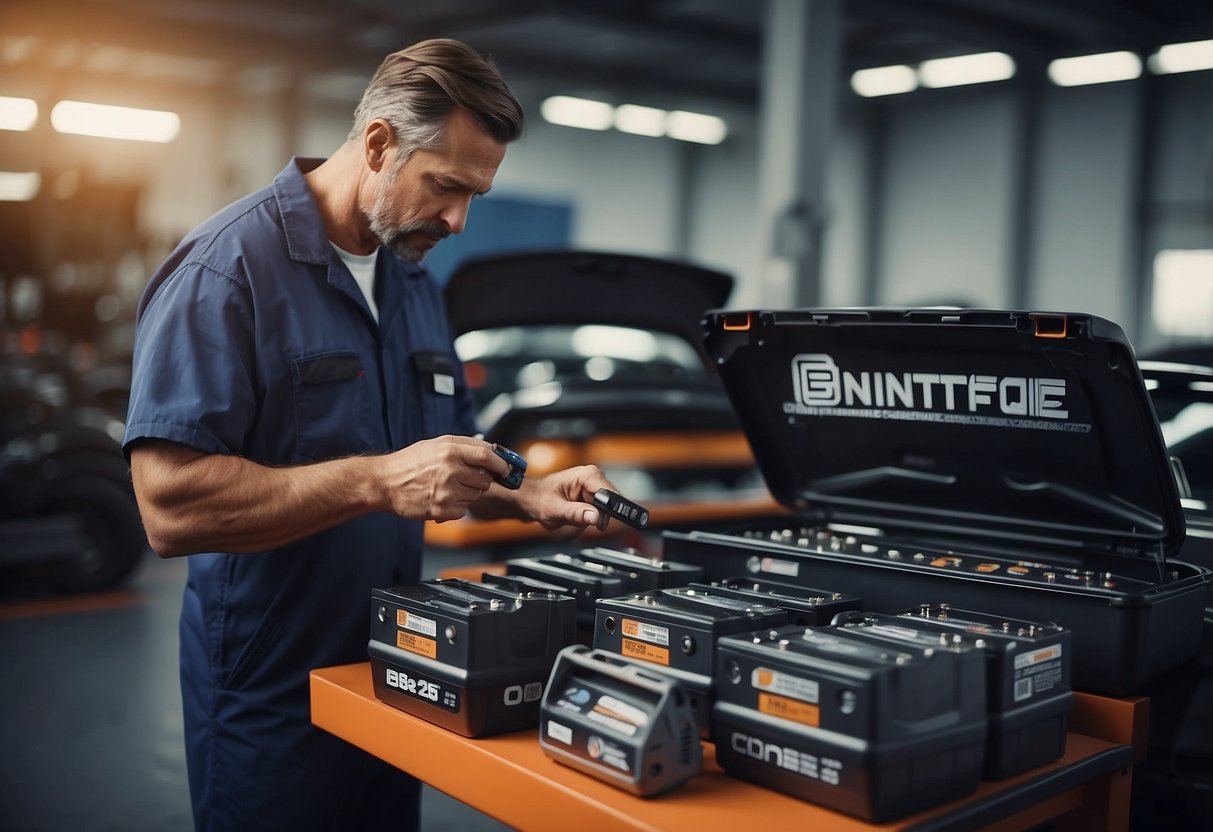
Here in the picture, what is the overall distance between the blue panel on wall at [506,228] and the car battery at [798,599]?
12.2 meters

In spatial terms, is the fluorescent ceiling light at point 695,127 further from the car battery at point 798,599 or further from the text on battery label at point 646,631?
the text on battery label at point 646,631

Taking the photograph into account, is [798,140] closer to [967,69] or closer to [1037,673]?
[1037,673]

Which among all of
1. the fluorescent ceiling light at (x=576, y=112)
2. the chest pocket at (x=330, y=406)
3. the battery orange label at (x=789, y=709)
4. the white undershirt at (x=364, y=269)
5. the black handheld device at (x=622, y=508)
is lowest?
the battery orange label at (x=789, y=709)

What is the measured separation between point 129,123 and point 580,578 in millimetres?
12859

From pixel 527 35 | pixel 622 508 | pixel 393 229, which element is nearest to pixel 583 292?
pixel 393 229

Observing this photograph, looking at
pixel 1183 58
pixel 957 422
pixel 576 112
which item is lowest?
pixel 957 422

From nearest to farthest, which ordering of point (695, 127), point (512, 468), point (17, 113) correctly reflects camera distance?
point (512, 468) → point (17, 113) → point (695, 127)

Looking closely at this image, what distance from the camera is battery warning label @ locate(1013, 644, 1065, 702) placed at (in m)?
1.26

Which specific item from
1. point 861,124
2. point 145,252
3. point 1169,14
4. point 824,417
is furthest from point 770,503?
point 861,124

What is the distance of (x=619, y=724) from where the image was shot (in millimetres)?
1199

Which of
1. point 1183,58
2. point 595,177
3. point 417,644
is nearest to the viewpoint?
point 417,644

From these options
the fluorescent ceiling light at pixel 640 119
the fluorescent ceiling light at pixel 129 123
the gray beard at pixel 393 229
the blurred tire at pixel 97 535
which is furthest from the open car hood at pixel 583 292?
the fluorescent ceiling light at pixel 640 119

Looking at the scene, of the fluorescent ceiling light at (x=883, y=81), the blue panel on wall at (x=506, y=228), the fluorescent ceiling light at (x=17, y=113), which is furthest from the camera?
the blue panel on wall at (x=506, y=228)

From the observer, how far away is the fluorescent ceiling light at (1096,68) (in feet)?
36.7
